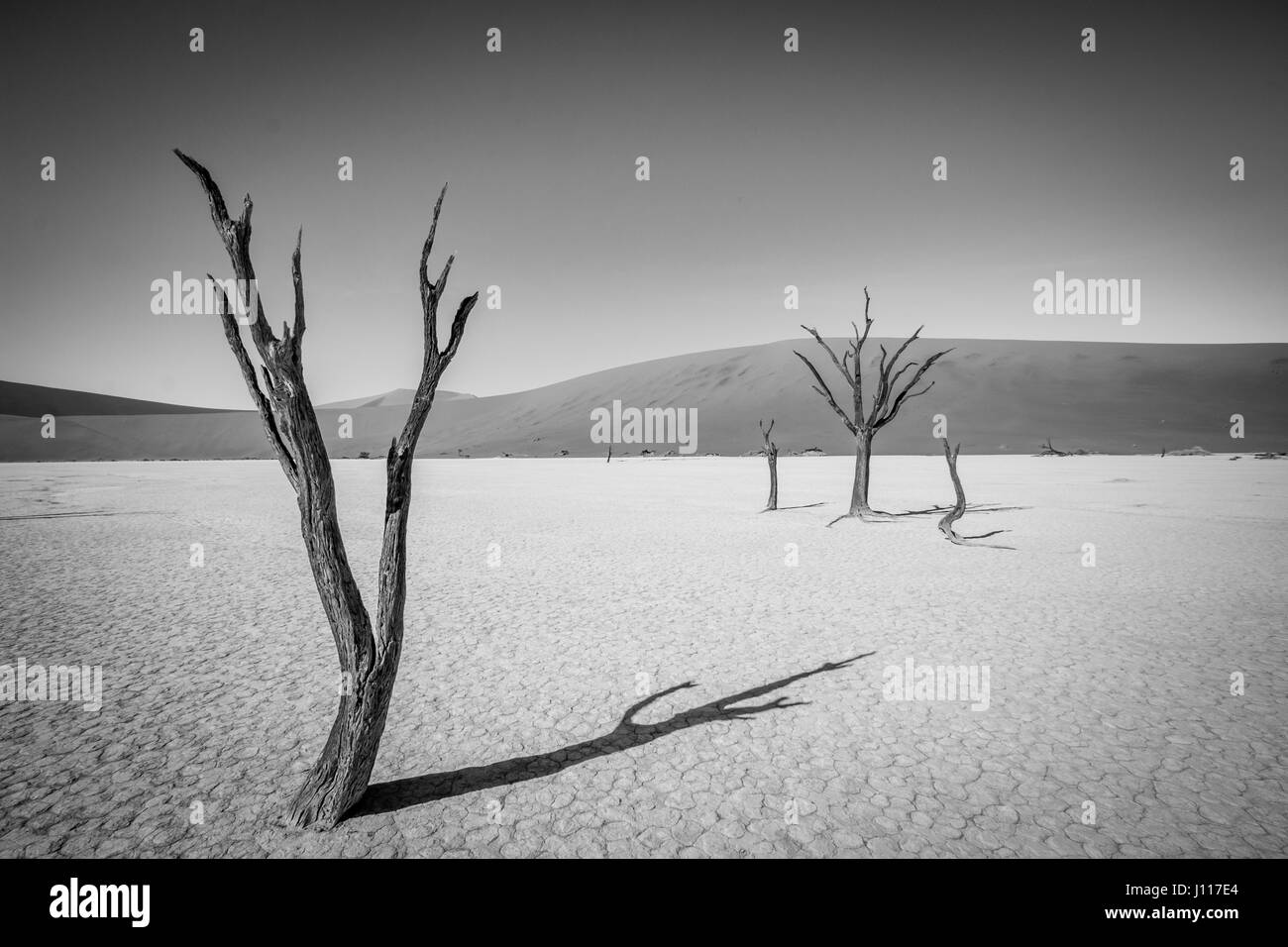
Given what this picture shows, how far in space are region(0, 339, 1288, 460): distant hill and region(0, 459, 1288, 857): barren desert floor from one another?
79.3 metres

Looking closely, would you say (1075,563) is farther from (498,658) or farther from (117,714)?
(117,714)

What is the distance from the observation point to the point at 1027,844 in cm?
389

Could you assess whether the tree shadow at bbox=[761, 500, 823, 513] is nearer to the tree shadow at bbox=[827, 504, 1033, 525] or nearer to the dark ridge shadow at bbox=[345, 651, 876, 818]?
the tree shadow at bbox=[827, 504, 1033, 525]

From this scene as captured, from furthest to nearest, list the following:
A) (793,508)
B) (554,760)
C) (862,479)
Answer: (793,508), (862,479), (554,760)

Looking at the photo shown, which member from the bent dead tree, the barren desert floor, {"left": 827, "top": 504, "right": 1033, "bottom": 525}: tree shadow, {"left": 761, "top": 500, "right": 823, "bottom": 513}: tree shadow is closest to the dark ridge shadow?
the barren desert floor

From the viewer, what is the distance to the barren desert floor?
13.4 ft

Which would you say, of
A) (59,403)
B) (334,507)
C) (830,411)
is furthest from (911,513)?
(59,403)

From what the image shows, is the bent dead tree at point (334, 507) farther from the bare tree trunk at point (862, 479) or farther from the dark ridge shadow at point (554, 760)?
the bare tree trunk at point (862, 479)

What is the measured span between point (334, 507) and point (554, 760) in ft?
9.42

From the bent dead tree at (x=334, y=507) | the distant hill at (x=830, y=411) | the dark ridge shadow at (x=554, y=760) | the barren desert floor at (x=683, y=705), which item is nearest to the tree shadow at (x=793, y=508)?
the barren desert floor at (x=683, y=705)

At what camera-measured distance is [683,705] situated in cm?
607

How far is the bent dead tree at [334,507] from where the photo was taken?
3.51m

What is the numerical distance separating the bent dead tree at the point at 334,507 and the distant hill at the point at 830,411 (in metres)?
87.5

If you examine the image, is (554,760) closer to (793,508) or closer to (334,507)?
(334,507)
